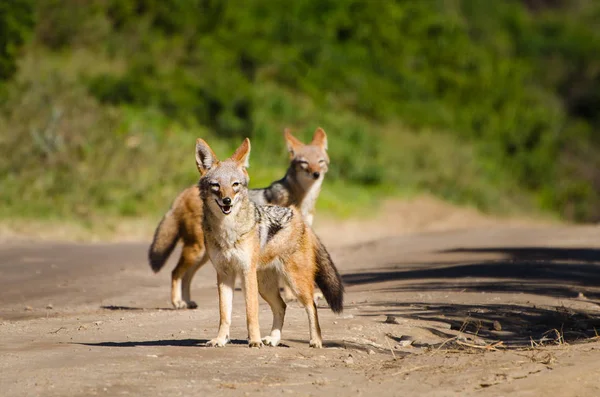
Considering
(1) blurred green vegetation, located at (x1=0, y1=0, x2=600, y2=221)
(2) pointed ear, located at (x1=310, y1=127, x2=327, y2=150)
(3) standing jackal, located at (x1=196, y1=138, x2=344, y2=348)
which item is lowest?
(3) standing jackal, located at (x1=196, y1=138, x2=344, y2=348)

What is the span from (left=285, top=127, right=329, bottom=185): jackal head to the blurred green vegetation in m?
7.42

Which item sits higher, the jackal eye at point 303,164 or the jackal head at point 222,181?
the jackal eye at point 303,164

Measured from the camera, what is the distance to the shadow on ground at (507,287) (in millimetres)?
9344

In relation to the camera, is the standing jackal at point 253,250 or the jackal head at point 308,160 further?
the jackal head at point 308,160

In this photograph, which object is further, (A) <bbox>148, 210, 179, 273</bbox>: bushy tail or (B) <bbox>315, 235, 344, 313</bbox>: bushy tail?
(A) <bbox>148, 210, 179, 273</bbox>: bushy tail

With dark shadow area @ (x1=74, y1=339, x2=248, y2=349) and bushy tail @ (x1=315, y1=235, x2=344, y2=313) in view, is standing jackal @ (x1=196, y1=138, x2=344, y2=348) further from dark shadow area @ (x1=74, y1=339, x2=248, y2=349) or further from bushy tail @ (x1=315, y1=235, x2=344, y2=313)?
dark shadow area @ (x1=74, y1=339, x2=248, y2=349)

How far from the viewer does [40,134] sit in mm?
21328

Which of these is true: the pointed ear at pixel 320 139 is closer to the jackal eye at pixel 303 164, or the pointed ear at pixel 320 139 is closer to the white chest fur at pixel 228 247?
the jackal eye at pixel 303 164

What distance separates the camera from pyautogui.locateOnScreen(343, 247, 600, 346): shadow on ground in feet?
30.7

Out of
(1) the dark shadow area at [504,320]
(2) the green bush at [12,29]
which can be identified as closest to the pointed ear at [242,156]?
(1) the dark shadow area at [504,320]

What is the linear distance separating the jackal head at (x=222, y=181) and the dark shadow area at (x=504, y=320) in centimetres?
225

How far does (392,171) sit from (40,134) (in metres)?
11.2

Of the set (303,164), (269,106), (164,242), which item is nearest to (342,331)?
(164,242)

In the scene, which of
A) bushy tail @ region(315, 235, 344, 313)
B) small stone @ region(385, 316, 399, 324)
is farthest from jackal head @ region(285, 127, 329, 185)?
bushy tail @ region(315, 235, 344, 313)
